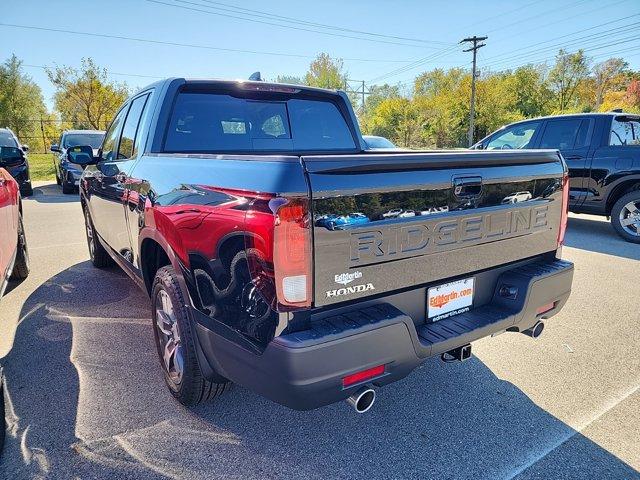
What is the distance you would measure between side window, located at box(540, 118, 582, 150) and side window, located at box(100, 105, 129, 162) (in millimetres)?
6707

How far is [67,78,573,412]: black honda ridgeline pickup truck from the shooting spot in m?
1.75

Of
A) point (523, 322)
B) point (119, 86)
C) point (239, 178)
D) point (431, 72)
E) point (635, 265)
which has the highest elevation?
point (431, 72)

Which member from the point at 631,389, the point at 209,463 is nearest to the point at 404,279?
the point at 209,463

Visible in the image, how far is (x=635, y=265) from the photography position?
18.2 ft

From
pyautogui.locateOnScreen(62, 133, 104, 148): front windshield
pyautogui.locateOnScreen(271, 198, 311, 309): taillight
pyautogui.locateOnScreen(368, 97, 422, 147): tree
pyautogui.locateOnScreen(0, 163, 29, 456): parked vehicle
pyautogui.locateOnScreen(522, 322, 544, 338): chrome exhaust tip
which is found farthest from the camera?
pyautogui.locateOnScreen(368, 97, 422, 147): tree

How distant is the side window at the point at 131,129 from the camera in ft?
11.6

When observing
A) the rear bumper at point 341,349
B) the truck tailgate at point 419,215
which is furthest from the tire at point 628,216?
the rear bumper at point 341,349

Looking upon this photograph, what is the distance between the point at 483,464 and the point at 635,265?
467 centimetres

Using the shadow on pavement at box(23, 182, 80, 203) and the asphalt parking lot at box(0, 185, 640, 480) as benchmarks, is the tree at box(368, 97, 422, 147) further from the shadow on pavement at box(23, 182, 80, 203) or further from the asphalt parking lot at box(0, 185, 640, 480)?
the asphalt parking lot at box(0, 185, 640, 480)

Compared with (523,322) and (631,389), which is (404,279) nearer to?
(523,322)

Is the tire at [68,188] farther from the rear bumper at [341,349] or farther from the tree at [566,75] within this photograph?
the tree at [566,75]

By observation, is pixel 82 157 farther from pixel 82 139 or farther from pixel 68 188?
pixel 82 139

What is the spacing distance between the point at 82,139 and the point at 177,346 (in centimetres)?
1324

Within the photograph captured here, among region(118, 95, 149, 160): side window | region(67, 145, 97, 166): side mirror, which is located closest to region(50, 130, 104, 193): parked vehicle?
region(67, 145, 97, 166): side mirror
